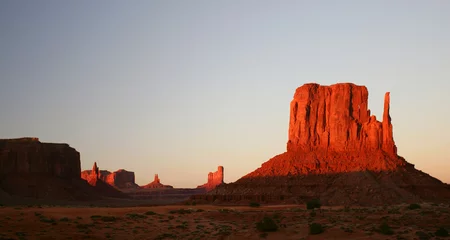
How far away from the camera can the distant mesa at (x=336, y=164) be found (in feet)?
272

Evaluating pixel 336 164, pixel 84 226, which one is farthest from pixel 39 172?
pixel 84 226

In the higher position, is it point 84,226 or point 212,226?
point 84,226

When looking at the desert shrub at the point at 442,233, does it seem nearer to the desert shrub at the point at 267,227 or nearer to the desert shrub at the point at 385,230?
the desert shrub at the point at 385,230

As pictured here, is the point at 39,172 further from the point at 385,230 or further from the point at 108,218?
the point at 385,230

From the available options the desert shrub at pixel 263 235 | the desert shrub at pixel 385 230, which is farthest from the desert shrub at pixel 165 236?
the desert shrub at pixel 385 230

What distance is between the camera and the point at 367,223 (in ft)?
140

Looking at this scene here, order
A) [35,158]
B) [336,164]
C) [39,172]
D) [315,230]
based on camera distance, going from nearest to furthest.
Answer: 1. [315,230]
2. [336,164]
3. [39,172]
4. [35,158]

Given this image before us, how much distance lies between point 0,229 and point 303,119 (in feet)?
237

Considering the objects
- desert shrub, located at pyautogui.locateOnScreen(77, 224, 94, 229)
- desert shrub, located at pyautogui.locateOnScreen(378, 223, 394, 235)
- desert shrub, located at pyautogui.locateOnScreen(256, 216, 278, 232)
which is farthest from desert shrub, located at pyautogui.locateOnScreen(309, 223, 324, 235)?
desert shrub, located at pyautogui.locateOnScreen(77, 224, 94, 229)

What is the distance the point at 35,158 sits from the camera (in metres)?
137

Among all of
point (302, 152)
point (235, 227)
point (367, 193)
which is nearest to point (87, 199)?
point (302, 152)

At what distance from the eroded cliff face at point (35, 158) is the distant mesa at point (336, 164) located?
5517cm

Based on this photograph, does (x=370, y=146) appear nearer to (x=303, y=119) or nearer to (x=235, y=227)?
(x=303, y=119)

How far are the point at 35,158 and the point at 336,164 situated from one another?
7593 centimetres
